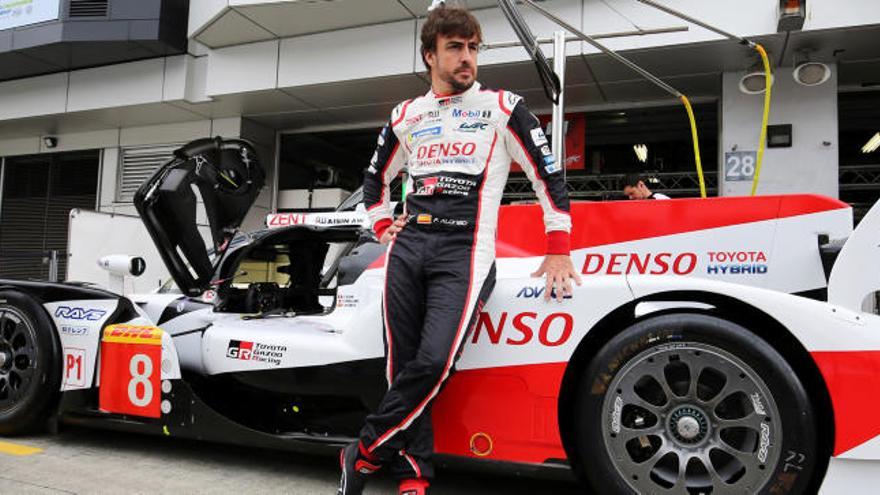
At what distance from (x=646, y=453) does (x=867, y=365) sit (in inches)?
27.7

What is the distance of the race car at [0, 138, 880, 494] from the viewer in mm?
2008

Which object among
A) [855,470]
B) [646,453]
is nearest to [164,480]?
[646,453]

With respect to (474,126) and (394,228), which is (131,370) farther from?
(474,126)

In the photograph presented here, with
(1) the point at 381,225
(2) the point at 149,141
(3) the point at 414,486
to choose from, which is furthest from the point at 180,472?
(2) the point at 149,141

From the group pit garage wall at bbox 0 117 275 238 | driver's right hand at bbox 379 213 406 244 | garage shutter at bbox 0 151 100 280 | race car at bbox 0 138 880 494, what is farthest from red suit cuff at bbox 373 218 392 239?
garage shutter at bbox 0 151 100 280

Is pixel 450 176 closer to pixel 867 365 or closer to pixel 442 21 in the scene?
pixel 442 21

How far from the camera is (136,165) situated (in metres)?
12.4

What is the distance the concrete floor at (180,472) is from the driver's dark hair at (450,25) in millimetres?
1711

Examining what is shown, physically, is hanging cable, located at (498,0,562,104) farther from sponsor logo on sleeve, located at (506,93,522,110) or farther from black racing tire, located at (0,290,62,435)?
black racing tire, located at (0,290,62,435)

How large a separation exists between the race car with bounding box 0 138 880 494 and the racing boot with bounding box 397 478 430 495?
0.78 ft

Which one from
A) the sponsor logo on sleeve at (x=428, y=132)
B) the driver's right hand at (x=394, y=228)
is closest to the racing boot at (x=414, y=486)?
the driver's right hand at (x=394, y=228)

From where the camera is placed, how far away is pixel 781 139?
7.75 metres

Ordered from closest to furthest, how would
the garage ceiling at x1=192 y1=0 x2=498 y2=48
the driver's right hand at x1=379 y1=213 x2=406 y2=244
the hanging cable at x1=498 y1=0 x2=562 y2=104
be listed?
the driver's right hand at x1=379 y1=213 x2=406 y2=244 → the hanging cable at x1=498 y1=0 x2=562 y2=104 → the garage ceiling at x1=192 y1=0 x2=498 y2=48

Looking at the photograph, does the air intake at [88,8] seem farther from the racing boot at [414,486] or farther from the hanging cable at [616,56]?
the racing boot at [414,486]
